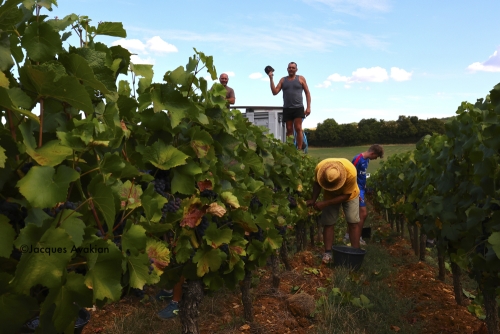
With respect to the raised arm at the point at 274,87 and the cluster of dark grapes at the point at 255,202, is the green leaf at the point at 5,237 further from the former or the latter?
the raised arm at the point at 274,87

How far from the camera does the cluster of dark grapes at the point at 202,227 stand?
8.76 feet

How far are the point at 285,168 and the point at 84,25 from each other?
3.68 meters

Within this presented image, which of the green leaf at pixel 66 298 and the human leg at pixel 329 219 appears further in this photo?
the human leg at pixel 329 219

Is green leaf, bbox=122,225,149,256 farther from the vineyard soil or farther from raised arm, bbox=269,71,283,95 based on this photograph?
raised arm, bbox=269,71,283,95

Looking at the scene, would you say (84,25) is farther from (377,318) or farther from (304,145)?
(304,145)

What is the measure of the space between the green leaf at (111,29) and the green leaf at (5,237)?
0.99m

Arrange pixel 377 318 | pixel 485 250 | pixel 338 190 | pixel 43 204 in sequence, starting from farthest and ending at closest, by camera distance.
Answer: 1. pixel 338 190
2. pixel 377 318
3. pixel 485 250
4. pixel 43 204

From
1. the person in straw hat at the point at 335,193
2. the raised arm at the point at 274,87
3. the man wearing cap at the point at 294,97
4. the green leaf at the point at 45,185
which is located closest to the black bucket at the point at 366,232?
the man wearing cap at the point at 294,97

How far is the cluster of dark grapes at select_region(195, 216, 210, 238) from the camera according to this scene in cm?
267

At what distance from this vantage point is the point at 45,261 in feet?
3.99

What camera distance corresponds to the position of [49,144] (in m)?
1.30

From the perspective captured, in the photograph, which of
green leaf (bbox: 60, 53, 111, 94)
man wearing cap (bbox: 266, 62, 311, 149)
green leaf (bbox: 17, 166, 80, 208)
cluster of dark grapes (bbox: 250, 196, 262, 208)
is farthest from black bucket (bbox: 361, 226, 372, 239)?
green leaf (bbox: 17, 166, 80, 208)

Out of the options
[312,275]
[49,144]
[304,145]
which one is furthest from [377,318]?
[304,145]

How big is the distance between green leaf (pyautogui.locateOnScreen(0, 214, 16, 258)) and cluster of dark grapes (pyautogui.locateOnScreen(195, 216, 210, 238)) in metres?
1.49
